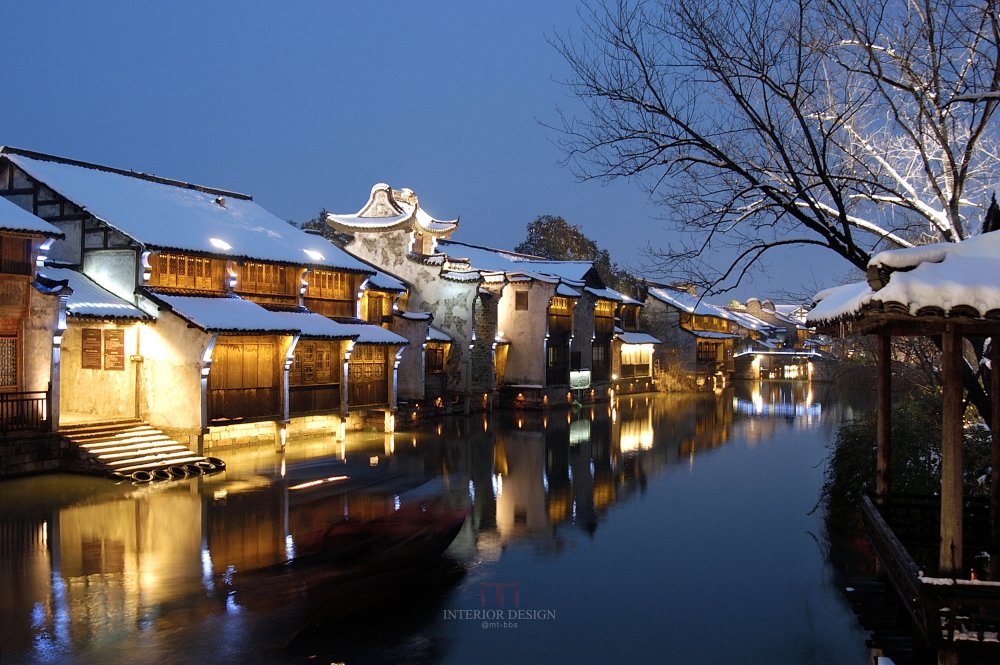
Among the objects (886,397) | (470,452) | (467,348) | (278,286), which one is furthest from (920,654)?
(467,348)

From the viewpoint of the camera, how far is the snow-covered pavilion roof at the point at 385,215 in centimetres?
3769

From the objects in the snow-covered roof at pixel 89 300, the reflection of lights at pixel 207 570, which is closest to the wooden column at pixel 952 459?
the reflection of lights at pixel 207 570

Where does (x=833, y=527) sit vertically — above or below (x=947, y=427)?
below

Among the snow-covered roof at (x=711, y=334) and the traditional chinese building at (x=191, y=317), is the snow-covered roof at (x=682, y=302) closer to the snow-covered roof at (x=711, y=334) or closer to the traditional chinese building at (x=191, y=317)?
the snow-covered roof at (x=711, y=334)

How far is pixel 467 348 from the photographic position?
3809cm

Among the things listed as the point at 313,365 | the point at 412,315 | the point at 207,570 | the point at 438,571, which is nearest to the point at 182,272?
the point at 313,365

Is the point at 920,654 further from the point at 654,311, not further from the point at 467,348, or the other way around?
the point at 654,311

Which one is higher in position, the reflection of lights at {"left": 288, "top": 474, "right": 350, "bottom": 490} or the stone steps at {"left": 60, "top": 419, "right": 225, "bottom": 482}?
the stone steps at {"left": 60, "top": 419, "right": 225, "bottom": 482}

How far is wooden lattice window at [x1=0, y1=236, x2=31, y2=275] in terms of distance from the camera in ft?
61.8

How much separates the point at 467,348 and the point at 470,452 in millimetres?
12448

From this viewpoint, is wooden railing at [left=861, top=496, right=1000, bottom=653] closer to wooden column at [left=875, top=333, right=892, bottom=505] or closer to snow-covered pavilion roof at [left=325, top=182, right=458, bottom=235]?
wooden column at [left=875, top=333, right=892, bottom=505]

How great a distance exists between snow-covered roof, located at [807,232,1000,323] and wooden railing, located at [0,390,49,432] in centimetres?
1867

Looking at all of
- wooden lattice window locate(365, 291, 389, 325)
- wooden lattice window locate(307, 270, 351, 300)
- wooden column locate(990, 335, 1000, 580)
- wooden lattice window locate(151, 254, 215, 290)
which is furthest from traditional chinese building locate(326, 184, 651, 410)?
wooden column locate(990, 335, 1000, 580)

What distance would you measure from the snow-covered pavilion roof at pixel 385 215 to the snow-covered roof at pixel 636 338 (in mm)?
20820
